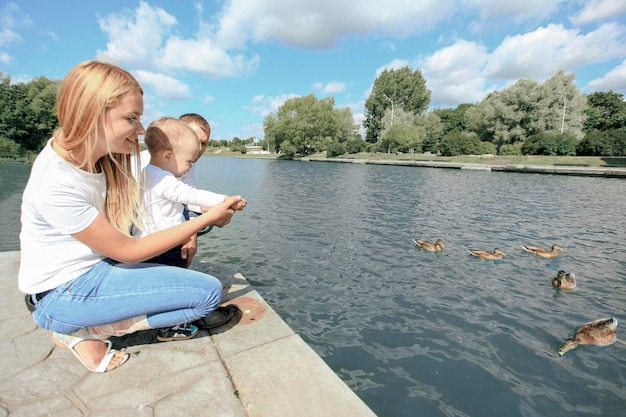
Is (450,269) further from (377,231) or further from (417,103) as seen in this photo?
(417,103)

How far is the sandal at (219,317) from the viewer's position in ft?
9.72

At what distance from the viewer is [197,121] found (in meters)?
4.32

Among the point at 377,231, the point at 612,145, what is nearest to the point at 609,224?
the point at 377,231

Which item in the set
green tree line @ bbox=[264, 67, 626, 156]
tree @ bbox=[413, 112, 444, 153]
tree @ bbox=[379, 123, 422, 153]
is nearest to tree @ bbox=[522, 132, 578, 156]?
green tree line @ bbox=[264, 67, 626, 156]

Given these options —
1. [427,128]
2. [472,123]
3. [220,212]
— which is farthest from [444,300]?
[427,128]

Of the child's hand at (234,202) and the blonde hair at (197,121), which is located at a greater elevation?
the blonde hair at (197,121)

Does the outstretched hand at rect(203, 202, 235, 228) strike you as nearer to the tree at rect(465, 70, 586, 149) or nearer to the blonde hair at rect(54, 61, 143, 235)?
the blonde hair at rect(54, 61, 143, 235)

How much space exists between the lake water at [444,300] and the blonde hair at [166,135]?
102 inches

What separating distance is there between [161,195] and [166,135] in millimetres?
561

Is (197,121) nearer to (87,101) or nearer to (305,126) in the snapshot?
(87,101)

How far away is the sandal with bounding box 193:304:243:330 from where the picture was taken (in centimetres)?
296

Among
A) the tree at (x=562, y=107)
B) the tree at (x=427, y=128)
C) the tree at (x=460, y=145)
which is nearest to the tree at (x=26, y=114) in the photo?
the tree at (x=460, y=145)

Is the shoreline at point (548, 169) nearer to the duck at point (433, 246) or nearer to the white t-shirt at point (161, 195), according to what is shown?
the duck at point (433, 246)

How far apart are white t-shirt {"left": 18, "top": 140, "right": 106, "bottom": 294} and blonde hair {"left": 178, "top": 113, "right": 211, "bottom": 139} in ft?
7.24
